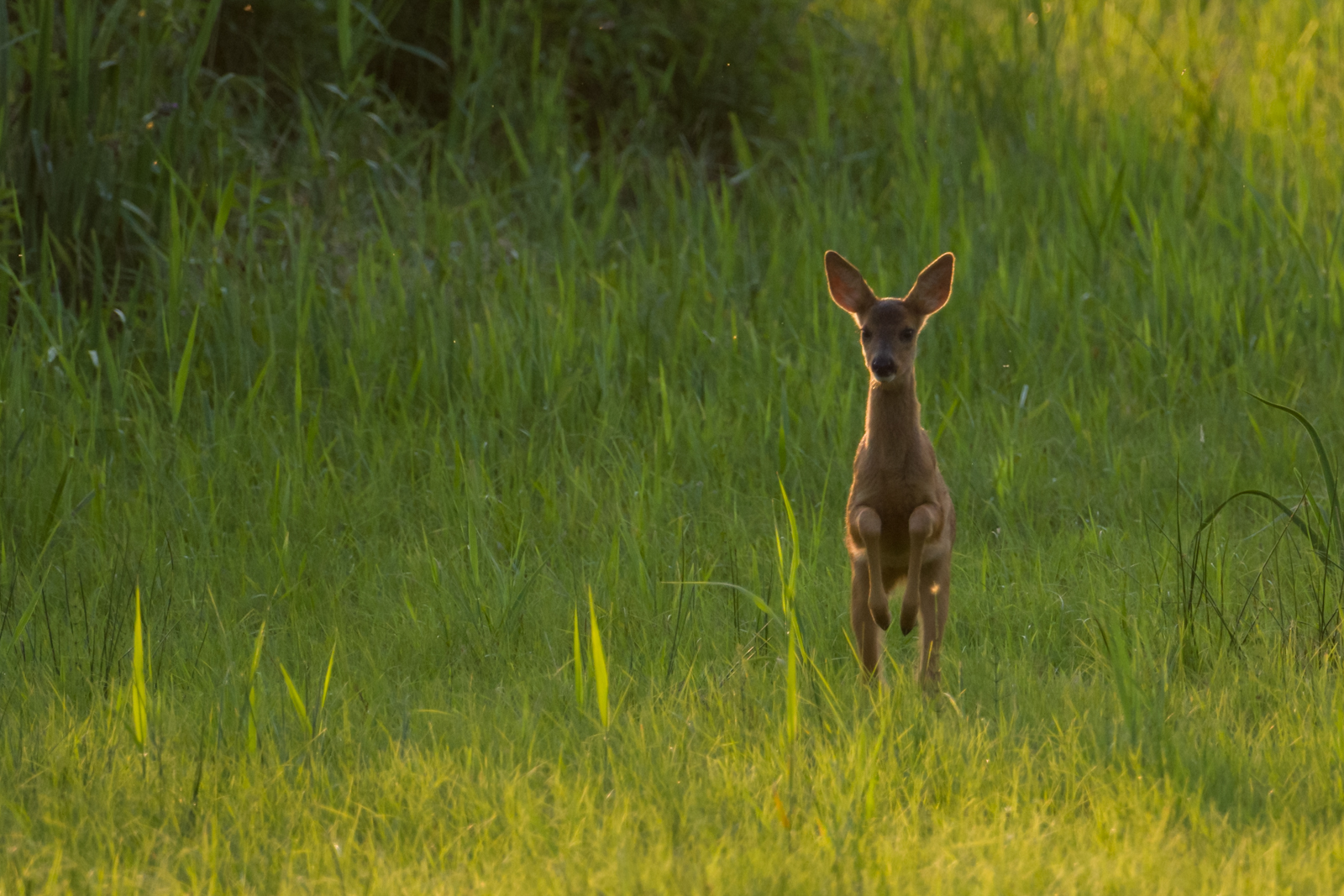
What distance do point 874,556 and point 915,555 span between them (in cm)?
10

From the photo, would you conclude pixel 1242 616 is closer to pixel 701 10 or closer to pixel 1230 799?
pixel 1230 799

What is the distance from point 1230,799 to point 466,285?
4.67 m

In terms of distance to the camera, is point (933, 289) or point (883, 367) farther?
point (933, 289)

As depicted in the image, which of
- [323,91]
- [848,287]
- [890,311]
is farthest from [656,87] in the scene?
[890,311]

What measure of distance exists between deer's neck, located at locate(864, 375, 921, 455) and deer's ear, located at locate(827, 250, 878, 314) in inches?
15.7

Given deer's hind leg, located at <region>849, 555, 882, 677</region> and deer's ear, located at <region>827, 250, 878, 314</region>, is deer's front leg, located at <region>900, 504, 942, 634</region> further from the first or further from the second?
deer's ear, located at <region>827, 250, 878, 314</region>

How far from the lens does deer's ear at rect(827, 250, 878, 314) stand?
4332mm

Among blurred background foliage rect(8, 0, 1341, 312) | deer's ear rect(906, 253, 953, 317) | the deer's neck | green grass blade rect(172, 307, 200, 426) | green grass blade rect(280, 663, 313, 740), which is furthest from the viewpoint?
blurred background foliage rect(8, 0, 1341, 312)

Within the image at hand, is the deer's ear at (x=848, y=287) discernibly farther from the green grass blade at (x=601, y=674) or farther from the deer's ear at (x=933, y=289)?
the green grass blade at (x=601, y=674)

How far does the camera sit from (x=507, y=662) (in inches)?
177

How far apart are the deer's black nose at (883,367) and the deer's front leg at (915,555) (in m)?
0.36

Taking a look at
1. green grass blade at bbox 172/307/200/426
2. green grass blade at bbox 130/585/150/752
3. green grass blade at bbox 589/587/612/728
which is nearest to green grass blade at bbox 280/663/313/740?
green grass blade at bbox 130/585/150/752

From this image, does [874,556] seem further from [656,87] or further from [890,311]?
[656,87]

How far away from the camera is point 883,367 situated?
3.97m
